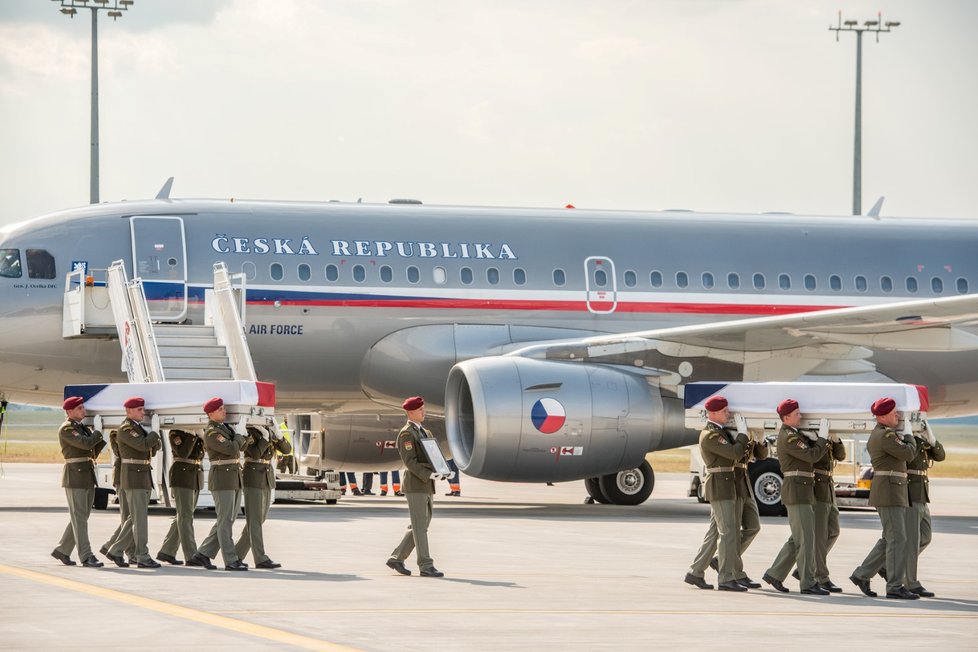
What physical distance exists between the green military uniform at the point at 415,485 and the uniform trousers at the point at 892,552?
136 inches

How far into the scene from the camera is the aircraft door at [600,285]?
2309 centimetres

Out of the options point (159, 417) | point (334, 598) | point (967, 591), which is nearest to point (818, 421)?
point (967, 591)

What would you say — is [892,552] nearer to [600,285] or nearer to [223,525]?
[223,525]

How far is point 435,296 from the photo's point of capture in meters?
22.5

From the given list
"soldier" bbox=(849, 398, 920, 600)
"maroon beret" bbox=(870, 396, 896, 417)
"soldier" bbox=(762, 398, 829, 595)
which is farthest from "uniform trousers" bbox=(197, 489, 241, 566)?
"maroon beret" bbox=(870, 396, 896, 417)

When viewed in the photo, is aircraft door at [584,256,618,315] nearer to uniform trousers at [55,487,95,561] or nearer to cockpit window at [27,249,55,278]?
cockpit window at [27,249,55,278]

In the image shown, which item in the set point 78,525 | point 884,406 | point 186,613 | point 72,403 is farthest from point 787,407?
→ point 72,403

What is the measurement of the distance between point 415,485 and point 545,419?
712cm

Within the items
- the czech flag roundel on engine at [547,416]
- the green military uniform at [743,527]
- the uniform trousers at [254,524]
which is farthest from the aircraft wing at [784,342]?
the uniform trousers at [254,524]

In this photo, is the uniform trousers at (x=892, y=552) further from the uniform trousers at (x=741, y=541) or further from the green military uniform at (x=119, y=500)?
the green military uniform at (x=119, y=500)

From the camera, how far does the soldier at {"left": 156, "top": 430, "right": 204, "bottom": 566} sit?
44.3 ft

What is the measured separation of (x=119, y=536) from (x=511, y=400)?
7534 millimetres

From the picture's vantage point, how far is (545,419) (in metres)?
20.2

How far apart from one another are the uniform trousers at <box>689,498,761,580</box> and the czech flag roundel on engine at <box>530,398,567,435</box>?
24.7ft
